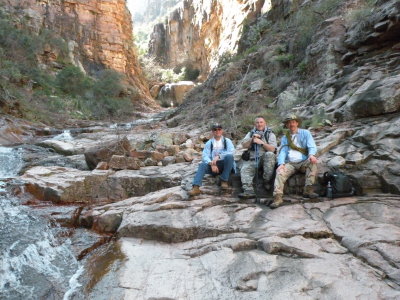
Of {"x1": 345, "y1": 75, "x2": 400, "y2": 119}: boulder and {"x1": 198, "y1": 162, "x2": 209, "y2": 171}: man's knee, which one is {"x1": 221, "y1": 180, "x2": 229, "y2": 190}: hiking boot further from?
{"x1": 345, "y1": 75, "x2": 400, "y2": 119}: boulder

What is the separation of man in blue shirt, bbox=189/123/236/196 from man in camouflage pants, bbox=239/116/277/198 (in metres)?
0.25

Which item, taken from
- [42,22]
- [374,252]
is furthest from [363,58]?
[42,22]

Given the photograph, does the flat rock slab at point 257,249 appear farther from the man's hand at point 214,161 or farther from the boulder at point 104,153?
the boulder at point 104,153

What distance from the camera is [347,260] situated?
119 inches

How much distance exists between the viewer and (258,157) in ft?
16.5

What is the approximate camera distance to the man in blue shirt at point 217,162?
500 cm

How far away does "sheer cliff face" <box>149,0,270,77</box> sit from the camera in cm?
2164

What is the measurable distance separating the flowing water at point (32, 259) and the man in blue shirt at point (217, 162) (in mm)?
2004

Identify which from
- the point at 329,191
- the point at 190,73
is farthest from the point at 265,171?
the point at 190,73

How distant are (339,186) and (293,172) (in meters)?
0.66

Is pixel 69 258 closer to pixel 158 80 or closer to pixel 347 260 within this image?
pixel 347 260

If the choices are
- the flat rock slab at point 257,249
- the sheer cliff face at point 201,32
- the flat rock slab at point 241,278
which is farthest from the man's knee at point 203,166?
the sheer cliff face at point 201,32

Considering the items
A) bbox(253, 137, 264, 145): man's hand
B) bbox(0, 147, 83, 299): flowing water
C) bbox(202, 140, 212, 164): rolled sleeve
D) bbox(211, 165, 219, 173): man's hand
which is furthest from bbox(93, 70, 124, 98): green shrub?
bbox(253, 137, 264, 145): man's hand

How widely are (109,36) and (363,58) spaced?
2613 centimetres
